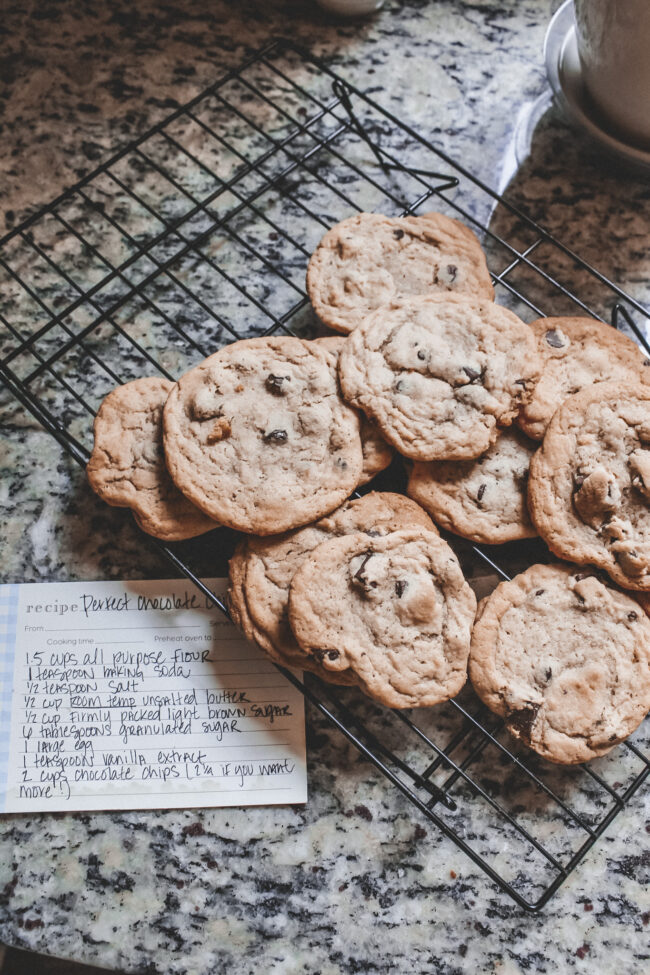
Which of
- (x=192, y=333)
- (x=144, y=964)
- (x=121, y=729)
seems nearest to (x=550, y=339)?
(x=192, y=333)

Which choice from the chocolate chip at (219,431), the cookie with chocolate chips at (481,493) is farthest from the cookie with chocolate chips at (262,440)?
the cookie with chocolate chips at (481,493)

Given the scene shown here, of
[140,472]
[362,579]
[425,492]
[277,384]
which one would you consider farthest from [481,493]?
[140,472]

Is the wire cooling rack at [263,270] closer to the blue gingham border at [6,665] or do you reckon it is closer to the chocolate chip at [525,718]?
the chocolate chip at [525,718]

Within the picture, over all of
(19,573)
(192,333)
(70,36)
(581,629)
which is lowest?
(19,573)

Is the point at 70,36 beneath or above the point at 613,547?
above

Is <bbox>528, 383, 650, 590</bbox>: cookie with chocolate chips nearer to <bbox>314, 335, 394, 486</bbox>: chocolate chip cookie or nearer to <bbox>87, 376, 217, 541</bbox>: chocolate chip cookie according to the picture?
<bbox>314, 335, 394, 486</bbox>: chocolate chip cookie

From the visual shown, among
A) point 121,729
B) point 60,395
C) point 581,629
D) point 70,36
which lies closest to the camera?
point 581,629

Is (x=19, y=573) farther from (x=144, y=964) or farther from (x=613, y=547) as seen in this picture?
(x=613, y=547)

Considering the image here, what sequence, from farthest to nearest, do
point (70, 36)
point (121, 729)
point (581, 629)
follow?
1. point (70, 36)
2. point (121, 729)
3. point (581, 629)
